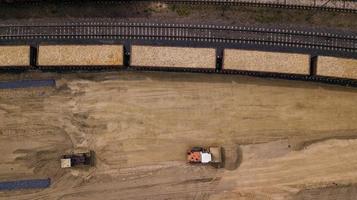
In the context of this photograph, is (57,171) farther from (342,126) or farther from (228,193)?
(342,126)

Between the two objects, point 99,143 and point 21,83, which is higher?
point 21,83

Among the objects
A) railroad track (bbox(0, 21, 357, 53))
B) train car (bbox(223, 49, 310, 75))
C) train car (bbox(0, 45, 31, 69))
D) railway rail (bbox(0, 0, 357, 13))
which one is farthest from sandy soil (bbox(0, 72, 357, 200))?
railway rail (bbox(0, 0, 357, 13))

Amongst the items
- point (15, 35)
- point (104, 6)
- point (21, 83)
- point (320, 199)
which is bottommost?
point (320, 199)

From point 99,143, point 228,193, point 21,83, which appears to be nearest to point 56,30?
point 21,83

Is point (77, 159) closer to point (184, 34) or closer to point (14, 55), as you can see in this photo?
point (14, 55)

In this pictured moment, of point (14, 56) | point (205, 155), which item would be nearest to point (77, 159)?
point (14, 56)

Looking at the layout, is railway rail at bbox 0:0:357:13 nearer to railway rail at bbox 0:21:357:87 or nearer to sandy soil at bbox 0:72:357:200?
railway rail at bbox 0:21:357:87
